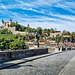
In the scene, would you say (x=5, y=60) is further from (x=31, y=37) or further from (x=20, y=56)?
(x=31, y=37)

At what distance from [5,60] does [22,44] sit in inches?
3404

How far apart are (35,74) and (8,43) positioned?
324ft

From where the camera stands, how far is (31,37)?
192 meters


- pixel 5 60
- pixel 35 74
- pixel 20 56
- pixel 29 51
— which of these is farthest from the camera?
pixel 29 51

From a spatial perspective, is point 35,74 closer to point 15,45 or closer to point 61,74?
point 61,74

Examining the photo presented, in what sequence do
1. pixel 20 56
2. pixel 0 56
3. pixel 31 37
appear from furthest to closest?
1. pixel 31 37
2. pixel 20 56
3. pixel 0 56

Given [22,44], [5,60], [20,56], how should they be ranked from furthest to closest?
1. [22,44]
2. [20,56]
3. [5,60]

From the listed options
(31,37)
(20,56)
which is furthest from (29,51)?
(31,37)

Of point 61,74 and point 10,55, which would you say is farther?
point 10,55

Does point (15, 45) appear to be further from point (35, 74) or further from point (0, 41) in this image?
point (35, 74)

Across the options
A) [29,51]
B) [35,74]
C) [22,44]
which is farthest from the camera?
[22,44]

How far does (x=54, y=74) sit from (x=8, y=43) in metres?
98.7

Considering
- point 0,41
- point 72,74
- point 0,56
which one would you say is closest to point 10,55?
point 0,56

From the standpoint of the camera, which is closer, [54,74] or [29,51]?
[54,74]
